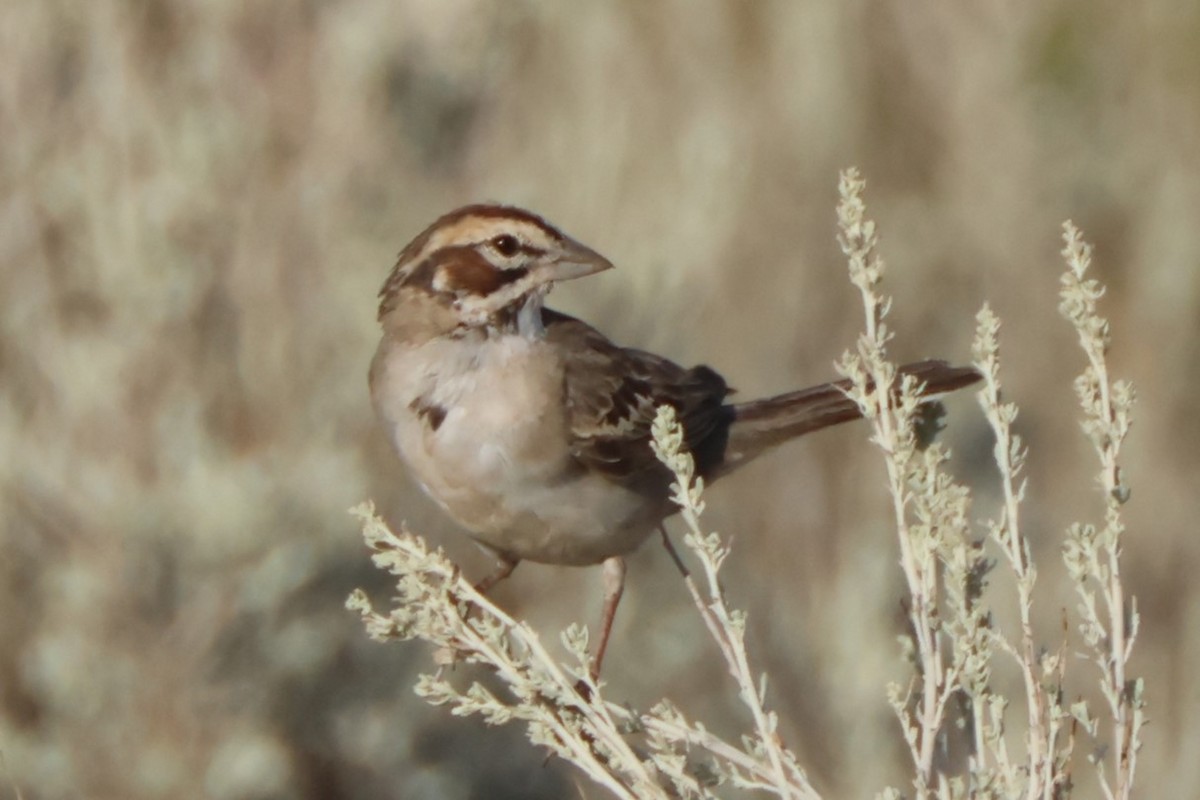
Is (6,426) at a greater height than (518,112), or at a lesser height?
lesser

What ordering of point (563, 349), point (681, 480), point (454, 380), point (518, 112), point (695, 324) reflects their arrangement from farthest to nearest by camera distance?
point (518, 112), point (695, 324), point (563, 349), point (454, 380), point (681, 480)

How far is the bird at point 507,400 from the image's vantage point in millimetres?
4281

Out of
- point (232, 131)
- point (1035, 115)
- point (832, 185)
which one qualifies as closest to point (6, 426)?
point (232, 131)

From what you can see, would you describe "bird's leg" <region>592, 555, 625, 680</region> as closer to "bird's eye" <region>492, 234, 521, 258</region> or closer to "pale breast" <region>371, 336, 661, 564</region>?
"pale breast" <region>371, 336, 661, 564</region>

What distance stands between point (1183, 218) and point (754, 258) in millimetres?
1431

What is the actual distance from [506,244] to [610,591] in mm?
901

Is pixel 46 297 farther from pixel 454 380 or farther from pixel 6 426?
pixel 454 380

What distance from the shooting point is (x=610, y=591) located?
4.72m

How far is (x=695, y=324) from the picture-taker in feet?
19.9

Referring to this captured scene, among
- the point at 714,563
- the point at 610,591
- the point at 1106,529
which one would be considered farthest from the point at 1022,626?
the point at 610,591

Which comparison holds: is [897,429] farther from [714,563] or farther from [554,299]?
[554,299]

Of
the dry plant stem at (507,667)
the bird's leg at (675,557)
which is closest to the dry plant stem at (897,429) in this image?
the dry plant stem at (507,667)

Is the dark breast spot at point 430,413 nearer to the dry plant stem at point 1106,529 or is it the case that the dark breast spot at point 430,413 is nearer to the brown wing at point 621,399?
the brown wing at point 621,399

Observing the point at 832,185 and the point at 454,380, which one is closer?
the point at 454,380
